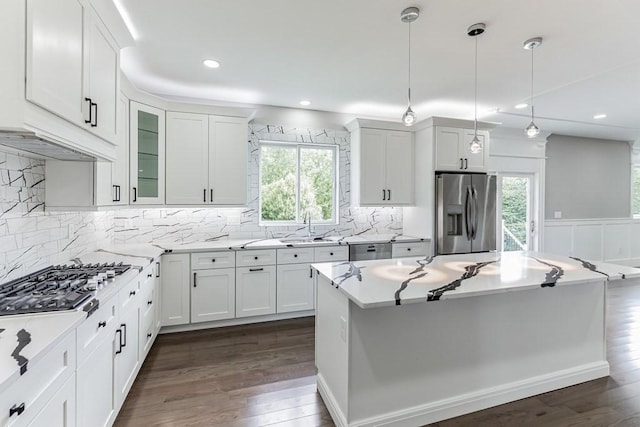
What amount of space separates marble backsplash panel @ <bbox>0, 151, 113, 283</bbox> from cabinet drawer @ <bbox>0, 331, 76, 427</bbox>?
3.11 ft

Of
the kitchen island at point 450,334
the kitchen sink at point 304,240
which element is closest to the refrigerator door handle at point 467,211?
the kitchen island at point 450,334

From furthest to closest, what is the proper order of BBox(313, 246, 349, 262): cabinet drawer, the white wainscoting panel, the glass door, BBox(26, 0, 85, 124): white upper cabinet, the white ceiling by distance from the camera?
the white wainscoting panel, the glass door, BBox(313, 246, 349, 262): cabinet drawer, the white ceiling, BBox(26, 0, 85, 124): white upper cabinet

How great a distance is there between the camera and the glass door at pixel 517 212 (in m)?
5.52

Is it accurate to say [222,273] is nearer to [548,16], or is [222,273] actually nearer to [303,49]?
[303,49]

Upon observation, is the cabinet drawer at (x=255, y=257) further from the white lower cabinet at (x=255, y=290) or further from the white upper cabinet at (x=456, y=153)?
the white upper cabinet at (x=456, y=153)

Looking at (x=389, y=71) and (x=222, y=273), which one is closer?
(x=389, y=71)

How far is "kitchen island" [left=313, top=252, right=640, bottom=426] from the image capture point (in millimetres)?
1821

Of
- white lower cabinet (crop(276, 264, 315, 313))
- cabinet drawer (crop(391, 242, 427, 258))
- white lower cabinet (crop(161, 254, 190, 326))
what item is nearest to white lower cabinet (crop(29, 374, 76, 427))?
white lower cabinet (crop(161, 254, 190, 326))

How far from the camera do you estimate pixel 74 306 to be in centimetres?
143

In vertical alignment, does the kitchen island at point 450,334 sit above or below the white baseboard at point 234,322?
above

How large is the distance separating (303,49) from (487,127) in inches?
124

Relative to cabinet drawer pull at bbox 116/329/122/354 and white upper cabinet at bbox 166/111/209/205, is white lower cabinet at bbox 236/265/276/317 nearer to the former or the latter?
white upper cabinet at bbox 166/111/209/205

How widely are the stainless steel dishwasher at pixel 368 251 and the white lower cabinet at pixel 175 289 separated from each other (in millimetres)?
1979

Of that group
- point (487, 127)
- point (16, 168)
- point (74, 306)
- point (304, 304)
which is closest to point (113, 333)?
point (74, 306)
